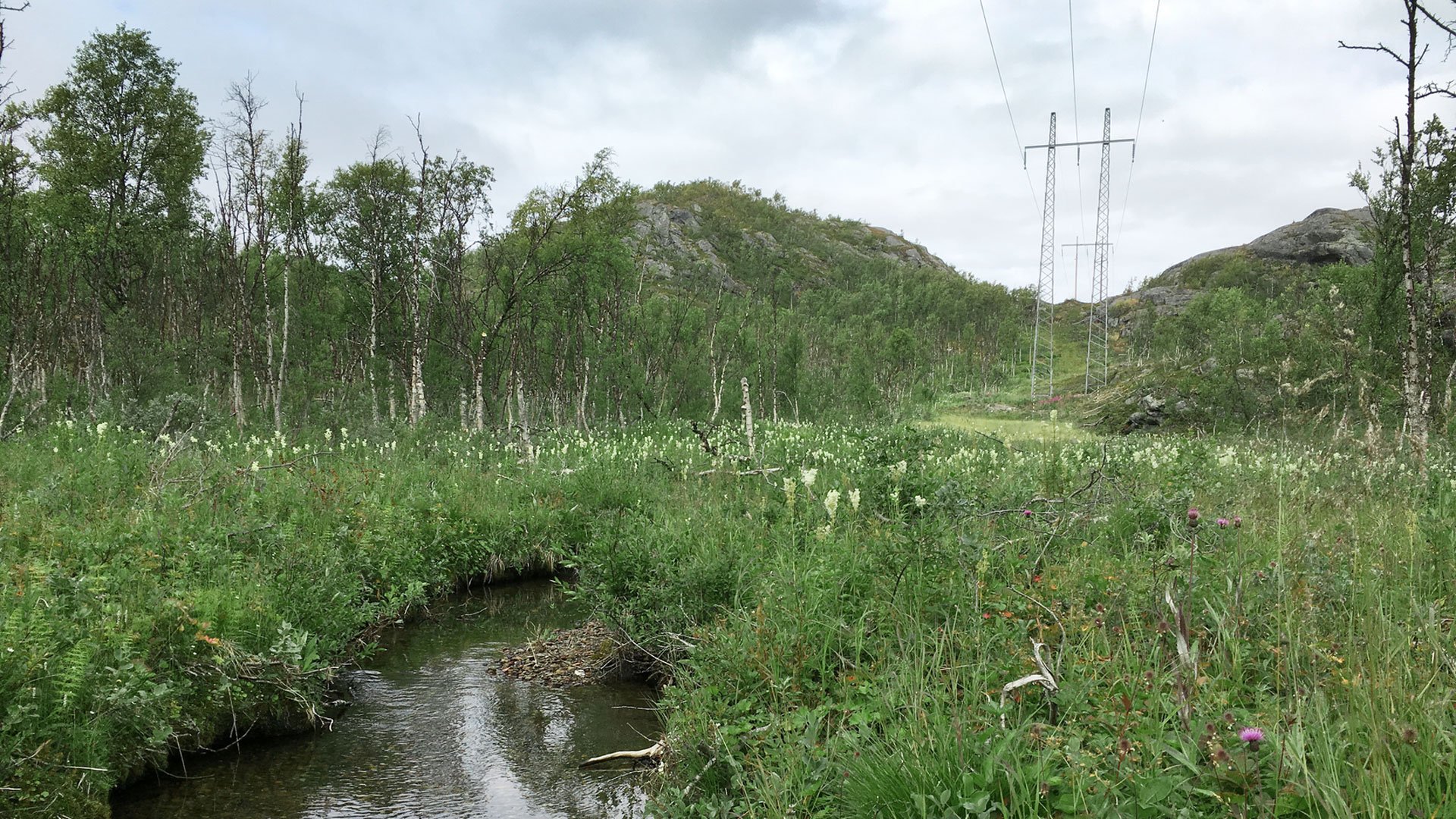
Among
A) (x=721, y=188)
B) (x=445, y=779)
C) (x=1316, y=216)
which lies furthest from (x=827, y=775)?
(x=721, y=188)

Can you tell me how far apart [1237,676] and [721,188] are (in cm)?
16703

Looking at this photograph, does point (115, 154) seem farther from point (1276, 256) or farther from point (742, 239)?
point (742, 239)

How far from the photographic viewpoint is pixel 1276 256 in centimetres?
8962

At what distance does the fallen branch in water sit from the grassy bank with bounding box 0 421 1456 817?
0.43 meters

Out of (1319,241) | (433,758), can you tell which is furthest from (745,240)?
(433,758)

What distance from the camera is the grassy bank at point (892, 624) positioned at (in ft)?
7.79

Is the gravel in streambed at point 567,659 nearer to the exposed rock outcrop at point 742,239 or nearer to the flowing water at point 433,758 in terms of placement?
the flowing water at point 433,758

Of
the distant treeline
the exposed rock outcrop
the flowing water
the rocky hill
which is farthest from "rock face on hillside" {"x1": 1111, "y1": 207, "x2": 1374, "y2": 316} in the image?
the flowing water

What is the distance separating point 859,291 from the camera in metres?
84.0

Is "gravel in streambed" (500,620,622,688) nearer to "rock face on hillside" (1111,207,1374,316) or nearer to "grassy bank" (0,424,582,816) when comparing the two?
"grassy bank" (0,424,582,816)

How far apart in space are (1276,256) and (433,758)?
109805mm

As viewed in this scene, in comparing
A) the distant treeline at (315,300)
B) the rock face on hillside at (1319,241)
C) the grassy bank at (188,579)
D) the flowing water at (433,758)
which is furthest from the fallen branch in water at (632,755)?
the rock face on hillside at (1319,241)

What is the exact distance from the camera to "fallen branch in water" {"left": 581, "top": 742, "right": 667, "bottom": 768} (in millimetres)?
4629

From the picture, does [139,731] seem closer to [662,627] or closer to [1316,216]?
[662,627]
